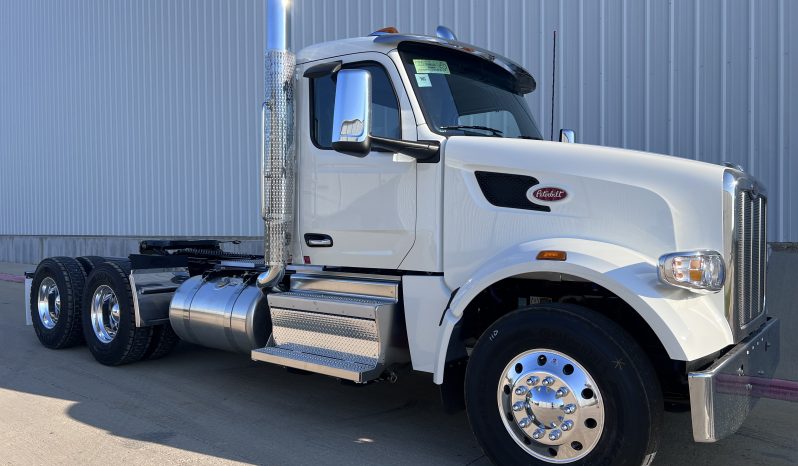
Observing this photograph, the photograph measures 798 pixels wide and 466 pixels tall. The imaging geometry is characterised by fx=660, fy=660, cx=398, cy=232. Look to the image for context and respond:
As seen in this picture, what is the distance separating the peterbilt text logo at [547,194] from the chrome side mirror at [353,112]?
3.31 feet

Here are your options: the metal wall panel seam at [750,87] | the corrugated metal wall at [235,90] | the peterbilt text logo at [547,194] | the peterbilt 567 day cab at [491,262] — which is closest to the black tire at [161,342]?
the peterbilt 567 day cab at [491,262]

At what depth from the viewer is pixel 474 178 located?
3.99 meters

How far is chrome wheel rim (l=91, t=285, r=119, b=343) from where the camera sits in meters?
6.63

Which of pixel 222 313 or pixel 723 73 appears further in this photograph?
pixel 723 73

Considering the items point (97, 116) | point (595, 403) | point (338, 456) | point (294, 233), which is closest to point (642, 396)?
point (595, 403)

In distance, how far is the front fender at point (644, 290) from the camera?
3178 millimetres

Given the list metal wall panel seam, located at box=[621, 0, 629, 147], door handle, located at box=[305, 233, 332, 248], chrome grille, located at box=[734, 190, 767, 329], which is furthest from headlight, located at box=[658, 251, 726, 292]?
metal wall panel seam, located at box=[621, 0, 629, 147]

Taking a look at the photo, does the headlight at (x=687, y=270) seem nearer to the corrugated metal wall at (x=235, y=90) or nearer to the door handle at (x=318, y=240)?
the door handle at (x=318, y=240)

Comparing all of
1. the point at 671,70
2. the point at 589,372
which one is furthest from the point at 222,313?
the point at 671,70

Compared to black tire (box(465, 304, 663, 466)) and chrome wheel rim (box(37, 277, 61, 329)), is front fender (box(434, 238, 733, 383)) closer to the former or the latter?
black tire (box(465, 304, 663, 466))

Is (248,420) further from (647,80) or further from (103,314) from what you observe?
(647,80)

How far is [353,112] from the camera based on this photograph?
3885 mm

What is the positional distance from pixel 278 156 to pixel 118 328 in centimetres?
286

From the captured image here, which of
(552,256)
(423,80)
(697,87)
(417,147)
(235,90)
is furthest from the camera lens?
(235,90)
